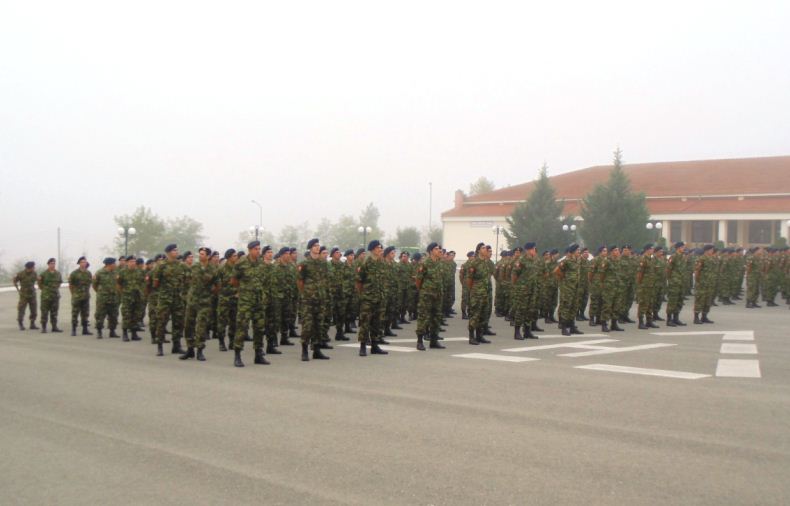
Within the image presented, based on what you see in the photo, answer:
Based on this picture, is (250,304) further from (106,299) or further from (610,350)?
(610,350)

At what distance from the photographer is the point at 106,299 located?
52.6 ft

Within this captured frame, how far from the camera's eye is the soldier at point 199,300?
12.1m

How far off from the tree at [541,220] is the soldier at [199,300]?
4566cm

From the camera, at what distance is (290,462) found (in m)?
5.78

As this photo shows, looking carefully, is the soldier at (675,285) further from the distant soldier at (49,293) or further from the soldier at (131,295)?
the distant soldier at (49,293)

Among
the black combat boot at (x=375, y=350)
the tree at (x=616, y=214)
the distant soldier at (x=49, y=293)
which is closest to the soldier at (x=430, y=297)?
the black combat boot at (x=375, y=350)

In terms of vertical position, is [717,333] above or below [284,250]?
below

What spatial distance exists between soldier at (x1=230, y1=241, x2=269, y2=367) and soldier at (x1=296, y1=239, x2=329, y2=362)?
70cm

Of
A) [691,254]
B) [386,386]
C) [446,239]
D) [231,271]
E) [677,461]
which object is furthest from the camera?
[446,239]

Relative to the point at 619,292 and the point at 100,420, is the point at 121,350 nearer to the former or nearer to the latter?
the point at 100,420

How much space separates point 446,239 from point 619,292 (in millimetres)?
58349

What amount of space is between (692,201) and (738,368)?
54708 mm

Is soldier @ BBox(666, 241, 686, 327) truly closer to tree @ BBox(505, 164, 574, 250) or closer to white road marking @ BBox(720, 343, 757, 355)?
white road marking @ BBox(720, 343, 757, 355)

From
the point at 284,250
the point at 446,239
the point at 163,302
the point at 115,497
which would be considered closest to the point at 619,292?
the point at 284,250
